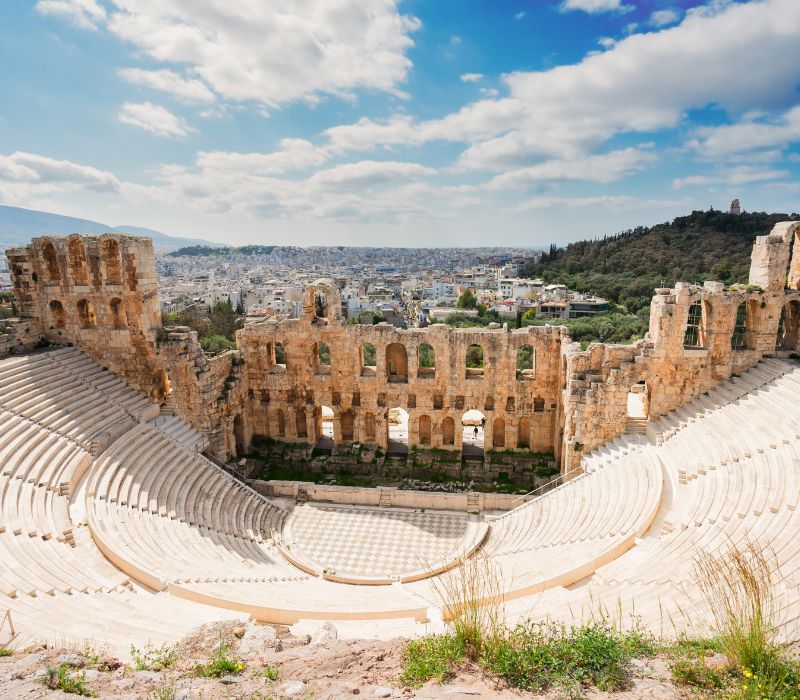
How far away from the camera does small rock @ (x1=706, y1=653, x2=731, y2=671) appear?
23.3 ft

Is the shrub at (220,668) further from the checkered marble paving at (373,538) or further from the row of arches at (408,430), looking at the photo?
the row of arches at (408,430)

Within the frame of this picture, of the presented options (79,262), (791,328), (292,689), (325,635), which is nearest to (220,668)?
(292,689)

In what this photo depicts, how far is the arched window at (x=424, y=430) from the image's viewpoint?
26438 mm

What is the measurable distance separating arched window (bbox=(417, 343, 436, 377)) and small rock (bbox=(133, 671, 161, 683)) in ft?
63.2

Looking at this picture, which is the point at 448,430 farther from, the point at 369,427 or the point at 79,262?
the point at 79,262

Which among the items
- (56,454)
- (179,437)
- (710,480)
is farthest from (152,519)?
(710,480)

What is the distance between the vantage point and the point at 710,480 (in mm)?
16594

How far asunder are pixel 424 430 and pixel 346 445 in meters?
4.37

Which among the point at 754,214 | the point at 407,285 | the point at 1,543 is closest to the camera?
the point at 1,543

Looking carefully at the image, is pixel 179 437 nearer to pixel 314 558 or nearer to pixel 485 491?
pixel 314 558

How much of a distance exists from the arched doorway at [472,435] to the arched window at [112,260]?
1876 centimetres

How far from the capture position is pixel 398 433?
29.2 metres

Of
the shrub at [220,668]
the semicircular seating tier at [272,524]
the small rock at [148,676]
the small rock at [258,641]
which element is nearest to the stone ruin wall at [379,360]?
the semicircular seating tier at [272,524]

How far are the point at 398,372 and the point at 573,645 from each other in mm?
20422
